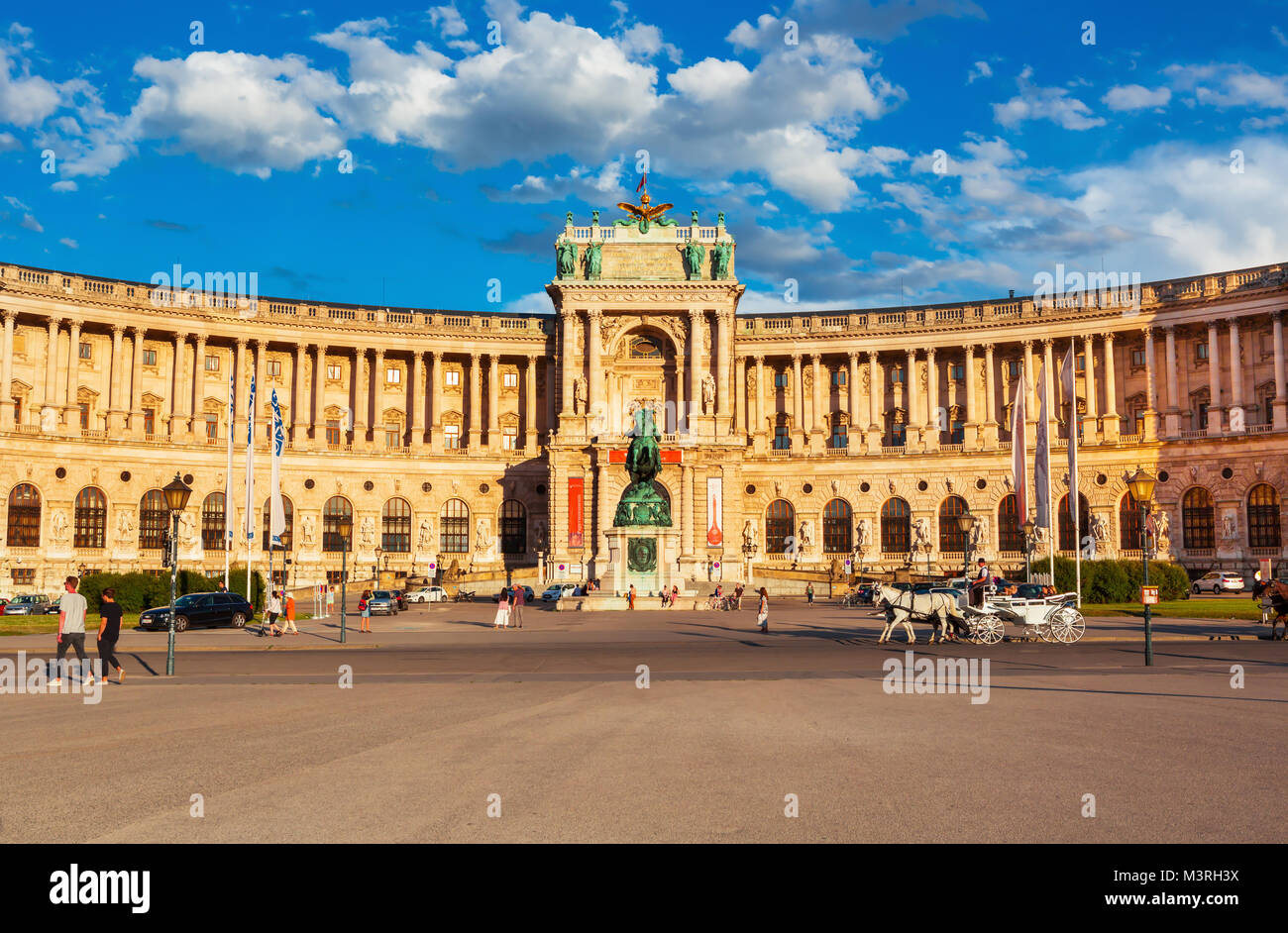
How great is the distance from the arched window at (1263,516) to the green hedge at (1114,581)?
27.2 m

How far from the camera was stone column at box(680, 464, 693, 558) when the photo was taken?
81188 mm

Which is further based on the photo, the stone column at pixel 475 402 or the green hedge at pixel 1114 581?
the stone column at pixel 475 402

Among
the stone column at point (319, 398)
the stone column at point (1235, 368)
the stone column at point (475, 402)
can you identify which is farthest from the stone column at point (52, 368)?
the stone column at point (1235, 368)

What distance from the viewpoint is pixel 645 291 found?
87.6 m

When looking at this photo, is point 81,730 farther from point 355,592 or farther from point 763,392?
point 763,392

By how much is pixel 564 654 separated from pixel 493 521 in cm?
6173

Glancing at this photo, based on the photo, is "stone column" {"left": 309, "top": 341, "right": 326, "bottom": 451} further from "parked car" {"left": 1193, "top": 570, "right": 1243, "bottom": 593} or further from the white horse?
"parked car" {"left": 1193, "top": 570, "right": 1243, "bottom": 593}

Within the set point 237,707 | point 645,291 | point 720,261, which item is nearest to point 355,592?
point 645,291

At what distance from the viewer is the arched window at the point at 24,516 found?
75000mm

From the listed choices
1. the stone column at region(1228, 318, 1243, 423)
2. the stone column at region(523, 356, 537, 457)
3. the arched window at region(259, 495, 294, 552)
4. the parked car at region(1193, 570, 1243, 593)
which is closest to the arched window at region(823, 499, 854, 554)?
the stone column at region(523, 356, 537, 457)

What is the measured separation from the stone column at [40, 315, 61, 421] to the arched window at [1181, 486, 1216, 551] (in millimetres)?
87601

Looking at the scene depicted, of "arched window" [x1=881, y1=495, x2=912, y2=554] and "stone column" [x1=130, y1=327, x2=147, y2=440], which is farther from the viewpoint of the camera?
"arched window" [x1=881, y1=495, x2=912, y2=554]

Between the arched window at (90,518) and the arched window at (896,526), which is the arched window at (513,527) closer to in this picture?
the arched window at (896,526)

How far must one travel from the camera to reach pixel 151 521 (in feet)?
264
